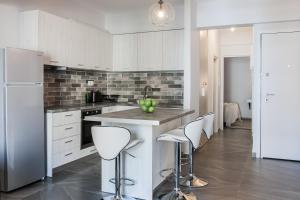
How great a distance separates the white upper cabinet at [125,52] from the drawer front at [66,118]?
6.05 feet

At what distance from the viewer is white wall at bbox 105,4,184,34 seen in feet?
18.0

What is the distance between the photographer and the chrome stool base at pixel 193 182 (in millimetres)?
3555

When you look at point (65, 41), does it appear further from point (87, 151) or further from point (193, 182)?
point (193, 182)

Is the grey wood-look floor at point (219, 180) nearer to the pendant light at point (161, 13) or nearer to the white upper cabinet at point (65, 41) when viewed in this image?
the white upper cabinet at point (65, 41)

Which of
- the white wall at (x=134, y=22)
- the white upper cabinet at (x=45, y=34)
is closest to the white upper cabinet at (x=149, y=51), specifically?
the white wall at (x=134, y=22)

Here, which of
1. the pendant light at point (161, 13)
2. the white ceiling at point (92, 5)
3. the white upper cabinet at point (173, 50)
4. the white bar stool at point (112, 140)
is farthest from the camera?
the white upper cabinet at point (173, 50)

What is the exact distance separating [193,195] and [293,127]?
253 centimetres

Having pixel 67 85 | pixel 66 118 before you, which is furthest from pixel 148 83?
pixel 66 118

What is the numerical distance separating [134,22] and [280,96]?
319 centimetres

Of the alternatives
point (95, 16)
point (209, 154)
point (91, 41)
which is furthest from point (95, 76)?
point (209, 154)

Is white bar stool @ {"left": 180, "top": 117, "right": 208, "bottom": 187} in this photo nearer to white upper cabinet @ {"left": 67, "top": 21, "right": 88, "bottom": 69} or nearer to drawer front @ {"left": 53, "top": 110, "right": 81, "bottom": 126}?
drawer front @ {"left": 53, "top": 110, "right": 81, "bottom": 126}

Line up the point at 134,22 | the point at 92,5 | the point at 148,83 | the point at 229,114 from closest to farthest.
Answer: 1. the point at 92,5
2. the point at 134,22
3. the point at 148,83
4. the point at 229,114

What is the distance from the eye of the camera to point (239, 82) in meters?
10.8

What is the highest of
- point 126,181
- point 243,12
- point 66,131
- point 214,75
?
point 243,12
